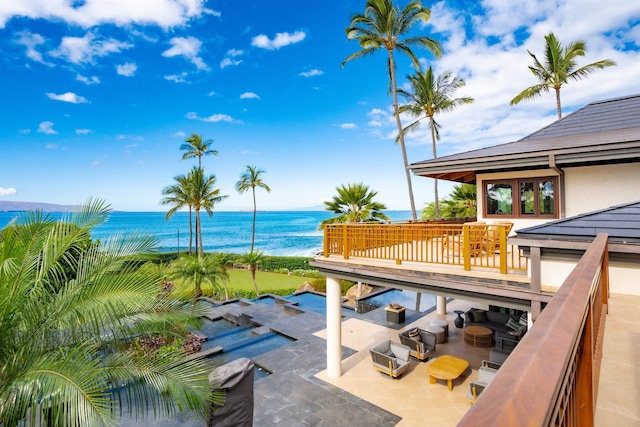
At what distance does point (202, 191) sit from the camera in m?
35.1

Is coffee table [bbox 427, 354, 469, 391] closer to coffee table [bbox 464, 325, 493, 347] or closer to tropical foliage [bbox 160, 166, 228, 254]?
coffee table [bbox 464, 325, 493, 347]

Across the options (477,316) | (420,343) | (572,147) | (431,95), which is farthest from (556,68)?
(420,343)

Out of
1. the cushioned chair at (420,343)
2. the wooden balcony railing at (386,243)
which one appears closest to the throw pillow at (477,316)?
the cushioned chair at (420,343)

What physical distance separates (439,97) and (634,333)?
22780 millimetres

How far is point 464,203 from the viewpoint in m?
23.4

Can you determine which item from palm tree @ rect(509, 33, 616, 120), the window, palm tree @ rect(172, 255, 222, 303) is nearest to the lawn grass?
palm tree @ rect(172, 255, 222, 303)

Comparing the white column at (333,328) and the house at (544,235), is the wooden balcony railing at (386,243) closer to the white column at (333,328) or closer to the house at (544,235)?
the house at (544,235)

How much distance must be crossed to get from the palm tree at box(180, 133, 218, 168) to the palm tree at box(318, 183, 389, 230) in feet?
72.2

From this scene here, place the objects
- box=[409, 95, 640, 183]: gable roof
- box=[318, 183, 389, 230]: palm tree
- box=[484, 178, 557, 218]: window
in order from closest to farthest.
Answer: box=[409, 95, 640, 183]: gable roof, box=[484, 178, 557, 218]: window, box=[318, 183, 389, 230]: palm tree

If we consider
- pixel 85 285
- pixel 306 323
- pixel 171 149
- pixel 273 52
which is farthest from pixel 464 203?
pixel 171 149

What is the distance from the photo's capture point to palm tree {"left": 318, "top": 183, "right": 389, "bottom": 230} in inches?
754

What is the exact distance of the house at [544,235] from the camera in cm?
429

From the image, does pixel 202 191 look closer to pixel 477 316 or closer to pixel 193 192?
pixel 193 192

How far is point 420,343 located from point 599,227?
7.38 metres
